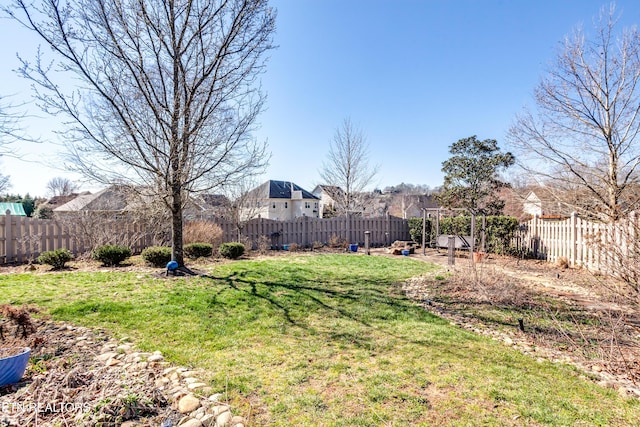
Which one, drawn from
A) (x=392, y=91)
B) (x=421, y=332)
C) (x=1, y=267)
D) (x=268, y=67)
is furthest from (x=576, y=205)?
(x=1, y=267)

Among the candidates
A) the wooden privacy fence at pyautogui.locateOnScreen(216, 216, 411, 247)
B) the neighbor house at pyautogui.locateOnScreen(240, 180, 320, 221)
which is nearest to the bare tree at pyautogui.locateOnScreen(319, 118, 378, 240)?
the wooden privacy fence at pyautogui.locateOnScreen(216, 216, 411, 247)

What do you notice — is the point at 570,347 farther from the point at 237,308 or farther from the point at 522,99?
the point at 522,99

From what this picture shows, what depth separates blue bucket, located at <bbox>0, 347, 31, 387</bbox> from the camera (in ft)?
7.62

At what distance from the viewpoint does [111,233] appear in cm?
959

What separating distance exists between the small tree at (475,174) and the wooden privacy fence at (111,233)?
1020 cm

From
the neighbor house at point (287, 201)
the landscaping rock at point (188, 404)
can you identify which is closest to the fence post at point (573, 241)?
the landscaping rock at point (188, 404)

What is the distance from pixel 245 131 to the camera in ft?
→ 23.2

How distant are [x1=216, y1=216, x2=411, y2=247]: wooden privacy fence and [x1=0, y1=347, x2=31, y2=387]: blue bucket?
9.63 meters

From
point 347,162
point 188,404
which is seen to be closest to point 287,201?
point 347,162

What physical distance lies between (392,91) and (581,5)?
18.3 feet

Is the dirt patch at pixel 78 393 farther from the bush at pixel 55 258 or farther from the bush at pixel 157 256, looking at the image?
the bush at pixel 55 258

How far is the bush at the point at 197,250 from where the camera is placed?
29.9 ft

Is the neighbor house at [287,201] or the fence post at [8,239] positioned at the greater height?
the neighbor house at [287,201]

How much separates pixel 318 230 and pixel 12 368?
12326mm
